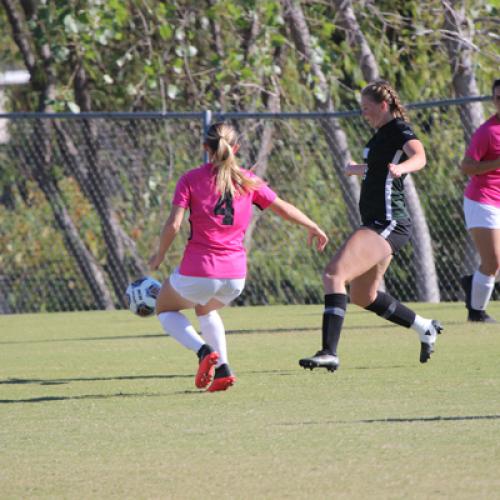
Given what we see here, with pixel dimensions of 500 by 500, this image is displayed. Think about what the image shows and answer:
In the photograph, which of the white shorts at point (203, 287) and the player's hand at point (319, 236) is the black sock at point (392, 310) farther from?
the white shorts at point (203, 287)

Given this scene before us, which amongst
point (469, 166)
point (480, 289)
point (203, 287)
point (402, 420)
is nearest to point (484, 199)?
point (469, 166)

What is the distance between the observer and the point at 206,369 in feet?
26.9

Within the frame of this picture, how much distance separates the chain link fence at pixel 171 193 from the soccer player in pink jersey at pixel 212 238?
751cm

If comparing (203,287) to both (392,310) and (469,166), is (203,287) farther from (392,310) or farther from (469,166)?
(469,166)

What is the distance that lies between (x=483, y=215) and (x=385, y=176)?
7.81 feet

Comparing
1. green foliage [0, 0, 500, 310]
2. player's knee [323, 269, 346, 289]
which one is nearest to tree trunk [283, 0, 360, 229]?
green foliage [0, 0, 500, 310]

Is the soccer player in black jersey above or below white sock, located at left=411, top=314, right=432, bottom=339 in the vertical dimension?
above

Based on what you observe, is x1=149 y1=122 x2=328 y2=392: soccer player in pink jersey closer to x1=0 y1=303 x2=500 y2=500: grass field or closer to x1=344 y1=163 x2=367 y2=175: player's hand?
x1=0 y1=303 x2=500 y2=500: grass field

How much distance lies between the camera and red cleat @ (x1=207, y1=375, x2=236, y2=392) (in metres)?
8.24

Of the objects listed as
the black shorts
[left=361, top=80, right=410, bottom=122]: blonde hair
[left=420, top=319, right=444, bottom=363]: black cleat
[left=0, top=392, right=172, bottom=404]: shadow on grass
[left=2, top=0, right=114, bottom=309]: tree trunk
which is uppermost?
[left=361, top=80, right=410, bottom=122]: blonde hair

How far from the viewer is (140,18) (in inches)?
723

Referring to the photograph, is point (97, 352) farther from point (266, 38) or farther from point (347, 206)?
point (266, 38)

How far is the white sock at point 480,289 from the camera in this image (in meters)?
11.5

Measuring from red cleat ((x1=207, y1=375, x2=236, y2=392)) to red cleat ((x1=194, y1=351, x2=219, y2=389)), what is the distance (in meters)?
0.04
